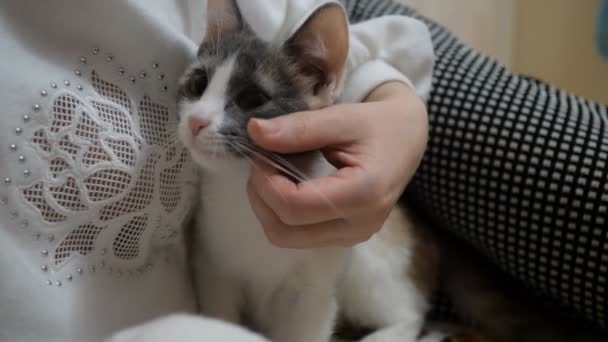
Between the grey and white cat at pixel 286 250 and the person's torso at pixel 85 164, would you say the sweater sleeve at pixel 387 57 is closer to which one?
the grey and white cat at pixel 286 250

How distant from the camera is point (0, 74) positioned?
54 cm

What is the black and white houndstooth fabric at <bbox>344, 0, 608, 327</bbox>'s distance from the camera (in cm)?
80

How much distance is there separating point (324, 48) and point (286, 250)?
265 millimetres

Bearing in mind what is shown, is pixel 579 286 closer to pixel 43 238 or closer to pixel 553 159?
pixel 553 159

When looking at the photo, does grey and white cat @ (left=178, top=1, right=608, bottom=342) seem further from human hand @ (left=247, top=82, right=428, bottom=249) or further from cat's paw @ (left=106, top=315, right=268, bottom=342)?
cat's paw @ (left=106, top=315, right=268, bottom=342)

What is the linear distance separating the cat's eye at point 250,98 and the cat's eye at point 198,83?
0.18 ft

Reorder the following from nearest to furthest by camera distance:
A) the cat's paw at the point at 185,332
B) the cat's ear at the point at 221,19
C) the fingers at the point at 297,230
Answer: the cat's paw at the point at 185,332 < the fingers at the point at 297,230 < the cat's ear at the point at 221,19

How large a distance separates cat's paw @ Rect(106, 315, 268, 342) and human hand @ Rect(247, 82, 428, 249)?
4.7 inches

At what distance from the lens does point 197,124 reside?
0.60 meters

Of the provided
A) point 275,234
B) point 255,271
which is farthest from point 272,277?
point 275,234

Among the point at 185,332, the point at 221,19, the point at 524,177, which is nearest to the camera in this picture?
the point at 185,332

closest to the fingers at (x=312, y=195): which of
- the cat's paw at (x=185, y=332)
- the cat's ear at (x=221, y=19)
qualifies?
the cat's paw at (x=185, y=332)

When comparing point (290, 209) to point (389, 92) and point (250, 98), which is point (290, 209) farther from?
point (389, 92)

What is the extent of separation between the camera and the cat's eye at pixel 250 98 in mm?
635
